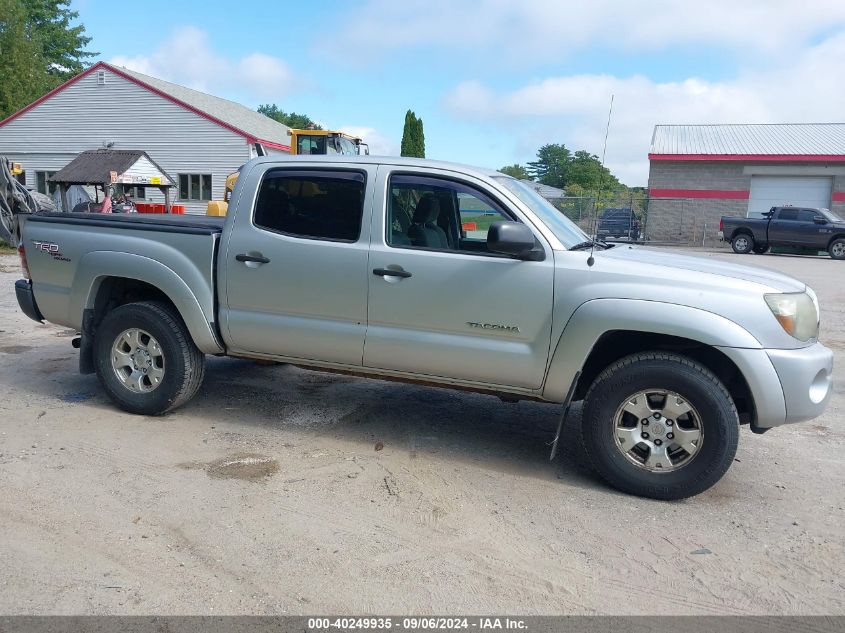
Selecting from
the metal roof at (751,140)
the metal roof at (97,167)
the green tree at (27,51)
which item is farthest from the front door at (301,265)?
the green tree at (27,51)

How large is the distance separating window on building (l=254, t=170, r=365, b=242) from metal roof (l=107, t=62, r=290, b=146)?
28.4 m

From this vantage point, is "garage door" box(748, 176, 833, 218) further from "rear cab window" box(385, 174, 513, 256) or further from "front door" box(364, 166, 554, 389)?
"front door" box(364, 166, 554, 389)

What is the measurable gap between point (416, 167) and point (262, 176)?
45.0 inches

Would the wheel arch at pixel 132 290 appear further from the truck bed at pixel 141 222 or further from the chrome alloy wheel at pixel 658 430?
the chrome alloy wheel at pixel 658 430

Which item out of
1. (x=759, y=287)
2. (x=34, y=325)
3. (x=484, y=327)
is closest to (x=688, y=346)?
(x=759, y=287)

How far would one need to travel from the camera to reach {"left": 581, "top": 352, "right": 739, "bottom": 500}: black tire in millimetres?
4039

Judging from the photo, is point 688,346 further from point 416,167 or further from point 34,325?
point 34,325

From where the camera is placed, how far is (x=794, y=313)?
4.04 metres

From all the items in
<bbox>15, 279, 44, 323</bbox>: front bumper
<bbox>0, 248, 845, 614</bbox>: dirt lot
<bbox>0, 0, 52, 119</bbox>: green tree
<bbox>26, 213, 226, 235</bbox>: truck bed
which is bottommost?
<bbox>0, 248, 845, 614</bbox>: dirt lot

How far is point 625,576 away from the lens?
3.37 m

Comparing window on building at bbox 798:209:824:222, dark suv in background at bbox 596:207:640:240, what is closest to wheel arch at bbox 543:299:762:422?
window on building at bbox 798:209:824:222

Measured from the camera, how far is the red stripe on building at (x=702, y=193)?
102 ft

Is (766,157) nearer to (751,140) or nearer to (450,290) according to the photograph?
(751,140)

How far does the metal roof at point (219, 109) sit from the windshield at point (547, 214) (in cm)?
2896
